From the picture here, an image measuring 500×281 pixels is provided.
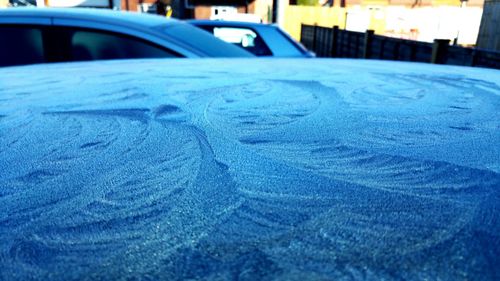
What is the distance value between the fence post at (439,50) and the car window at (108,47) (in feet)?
21.6

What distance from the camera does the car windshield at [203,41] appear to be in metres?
3.25

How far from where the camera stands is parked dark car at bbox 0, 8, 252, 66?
3172mm

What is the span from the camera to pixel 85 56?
323cm

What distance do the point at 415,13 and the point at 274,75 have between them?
28305mm

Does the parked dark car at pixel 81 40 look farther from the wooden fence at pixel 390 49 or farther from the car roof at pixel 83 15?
the wooden fence at pixel 390 49

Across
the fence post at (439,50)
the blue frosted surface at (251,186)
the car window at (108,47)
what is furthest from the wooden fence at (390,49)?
the blue frosted surface at (251,186)

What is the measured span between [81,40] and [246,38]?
101 inches

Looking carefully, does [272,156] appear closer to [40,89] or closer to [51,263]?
[51,263]

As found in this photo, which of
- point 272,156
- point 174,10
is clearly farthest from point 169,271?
point 174,10

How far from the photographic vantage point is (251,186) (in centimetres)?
73

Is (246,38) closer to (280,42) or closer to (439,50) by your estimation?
(280,42)

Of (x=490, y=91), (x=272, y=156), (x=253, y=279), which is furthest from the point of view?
(x=490, y=91)

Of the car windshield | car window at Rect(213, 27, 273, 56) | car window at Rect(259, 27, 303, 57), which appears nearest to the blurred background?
car window at Rect(213, 27, 273, 56)

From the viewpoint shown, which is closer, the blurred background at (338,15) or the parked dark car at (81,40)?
the parked dark car at (81,40)
